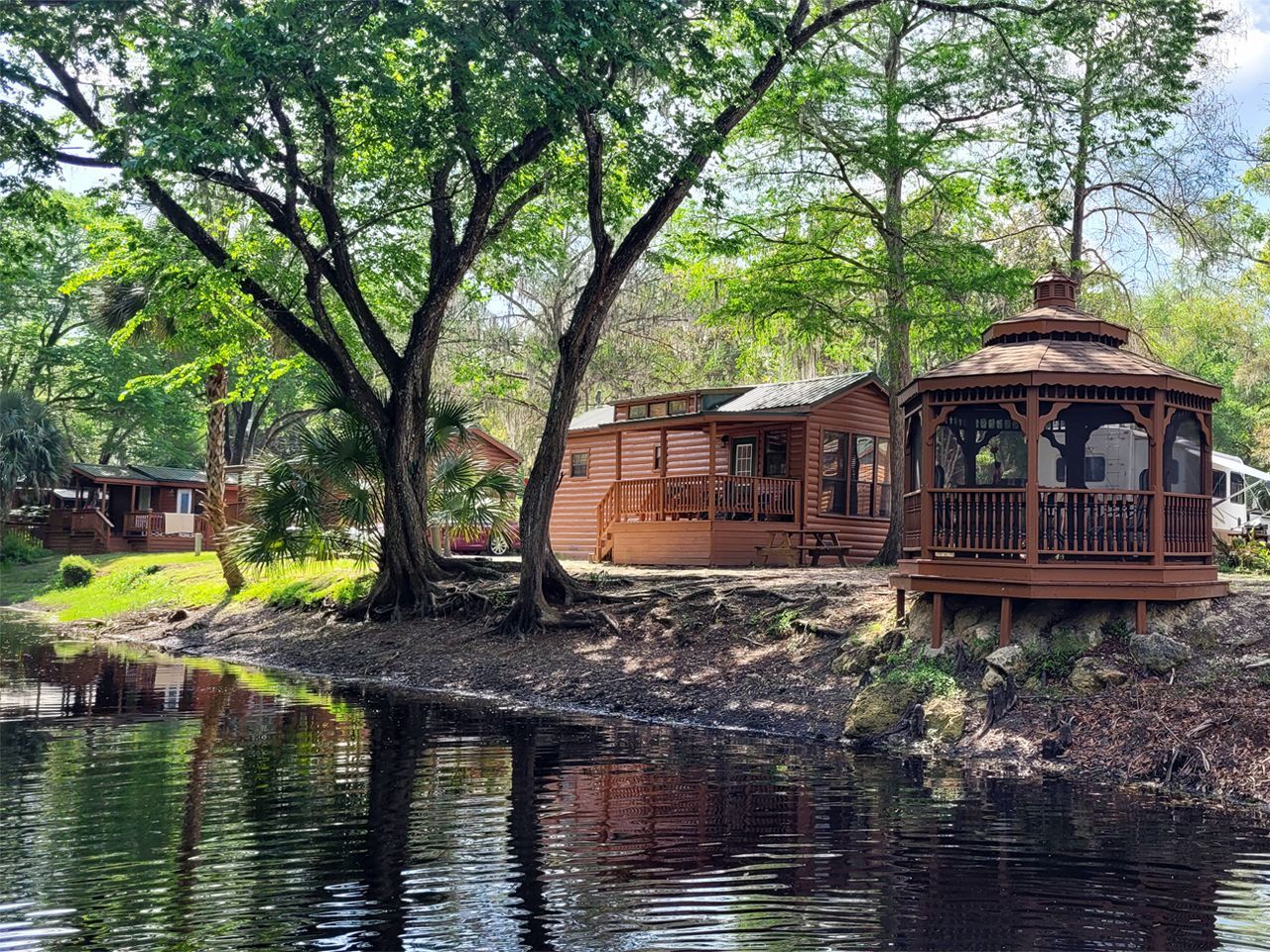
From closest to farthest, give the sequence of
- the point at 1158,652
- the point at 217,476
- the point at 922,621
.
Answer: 1. the point at 1158,652
2. the point at 922,621
3. the point at 217,476

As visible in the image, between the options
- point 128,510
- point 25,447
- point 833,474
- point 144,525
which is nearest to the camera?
point 833,474

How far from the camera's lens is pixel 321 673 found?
68.8 feet

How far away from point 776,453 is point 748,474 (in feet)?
3.45

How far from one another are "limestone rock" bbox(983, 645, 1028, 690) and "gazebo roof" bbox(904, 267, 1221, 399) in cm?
319

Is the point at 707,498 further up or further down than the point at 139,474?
further down

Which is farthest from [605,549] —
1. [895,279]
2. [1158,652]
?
[1158,652]

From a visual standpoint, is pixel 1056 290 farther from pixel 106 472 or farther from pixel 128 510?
pixel 128 510

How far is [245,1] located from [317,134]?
2331 millimetres

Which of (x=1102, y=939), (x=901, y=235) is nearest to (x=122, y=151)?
(x=901, y=235)

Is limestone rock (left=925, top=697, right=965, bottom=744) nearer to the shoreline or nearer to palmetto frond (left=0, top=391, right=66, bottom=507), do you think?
the shoreline

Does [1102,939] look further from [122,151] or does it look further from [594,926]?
[122,151]

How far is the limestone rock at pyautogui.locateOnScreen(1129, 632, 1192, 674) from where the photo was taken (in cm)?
1360

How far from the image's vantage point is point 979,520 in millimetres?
14820

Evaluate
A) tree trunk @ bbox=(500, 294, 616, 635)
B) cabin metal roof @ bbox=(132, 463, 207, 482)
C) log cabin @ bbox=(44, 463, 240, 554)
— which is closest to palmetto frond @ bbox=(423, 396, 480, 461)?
tree trunk @ bbox=(500, 294, 616, 635)
